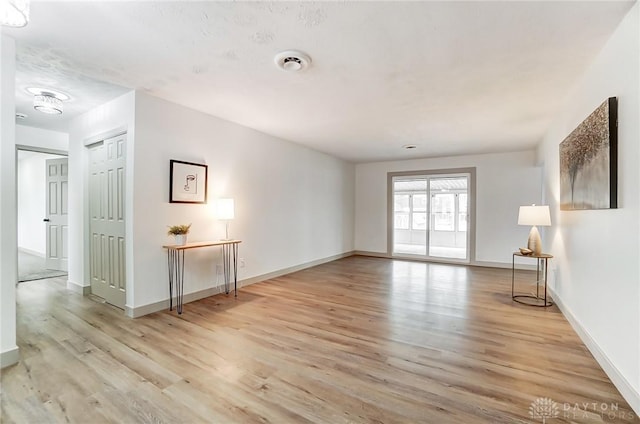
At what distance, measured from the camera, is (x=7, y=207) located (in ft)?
Result: 7.46

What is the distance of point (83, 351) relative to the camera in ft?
8.22

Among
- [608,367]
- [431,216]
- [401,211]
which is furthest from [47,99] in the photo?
[431,216]

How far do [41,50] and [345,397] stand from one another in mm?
3685

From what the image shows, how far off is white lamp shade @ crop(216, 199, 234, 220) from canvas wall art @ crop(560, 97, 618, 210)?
3.83 m

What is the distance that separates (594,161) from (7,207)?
4.70m

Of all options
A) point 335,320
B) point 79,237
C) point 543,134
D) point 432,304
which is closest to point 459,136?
point 543,134

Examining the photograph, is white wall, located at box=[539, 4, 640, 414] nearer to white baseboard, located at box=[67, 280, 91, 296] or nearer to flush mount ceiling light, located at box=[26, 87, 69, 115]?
flush mount ceiling light, located at box=[26, 87, 69, 115]

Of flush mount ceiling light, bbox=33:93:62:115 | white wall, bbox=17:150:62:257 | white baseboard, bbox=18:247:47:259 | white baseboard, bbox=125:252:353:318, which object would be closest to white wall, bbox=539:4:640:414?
white baseboard, bbox=125:252:353:318

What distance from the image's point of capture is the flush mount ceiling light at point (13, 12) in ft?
5.11

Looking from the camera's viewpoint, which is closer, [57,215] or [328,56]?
[328,56]

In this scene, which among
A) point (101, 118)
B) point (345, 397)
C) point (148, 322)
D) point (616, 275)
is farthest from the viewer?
point (101, 118)

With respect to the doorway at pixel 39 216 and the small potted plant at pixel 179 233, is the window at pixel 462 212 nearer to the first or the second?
the small potted plant at pixel 179 233

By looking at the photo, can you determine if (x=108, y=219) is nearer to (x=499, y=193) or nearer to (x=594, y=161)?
(x=594, y=161)

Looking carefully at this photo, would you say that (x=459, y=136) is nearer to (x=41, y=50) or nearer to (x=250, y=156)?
(x=250, y=156)
